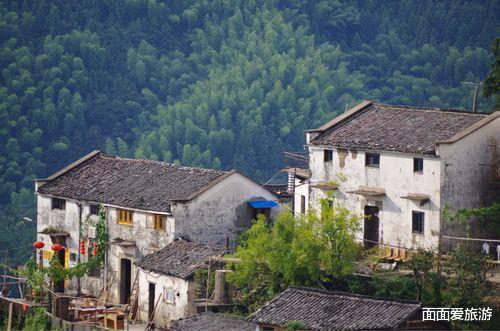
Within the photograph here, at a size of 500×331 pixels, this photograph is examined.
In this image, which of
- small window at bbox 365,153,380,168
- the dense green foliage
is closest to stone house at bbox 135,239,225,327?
the dense green foliage

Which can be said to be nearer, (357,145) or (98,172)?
(357,145)

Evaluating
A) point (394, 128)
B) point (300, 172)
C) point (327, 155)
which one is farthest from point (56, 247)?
point (394, 128)

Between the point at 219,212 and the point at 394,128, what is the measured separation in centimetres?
776

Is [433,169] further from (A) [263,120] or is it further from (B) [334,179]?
(A) [263,120]

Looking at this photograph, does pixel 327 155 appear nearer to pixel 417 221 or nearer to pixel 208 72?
pixel 417 221

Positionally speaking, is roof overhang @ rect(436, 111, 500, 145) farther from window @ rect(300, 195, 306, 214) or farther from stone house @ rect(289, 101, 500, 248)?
window @ rect(300, 195, 306, 214)

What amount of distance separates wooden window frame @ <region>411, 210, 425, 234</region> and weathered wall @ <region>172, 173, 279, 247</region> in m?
7.99

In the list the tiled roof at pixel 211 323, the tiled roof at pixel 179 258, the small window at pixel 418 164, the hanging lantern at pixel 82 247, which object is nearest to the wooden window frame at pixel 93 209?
the hanging lantern at pixel 82 247

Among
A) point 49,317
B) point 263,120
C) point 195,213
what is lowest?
point 49,317

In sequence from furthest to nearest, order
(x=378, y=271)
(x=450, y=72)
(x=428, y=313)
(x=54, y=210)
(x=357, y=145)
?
(x=450, y=72) → (x=54, y=210) → (x=357, y=145) → (x=378, y=271) → (x=428, y=313)

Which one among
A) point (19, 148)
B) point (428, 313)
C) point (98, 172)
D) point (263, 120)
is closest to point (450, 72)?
point (263, 120)

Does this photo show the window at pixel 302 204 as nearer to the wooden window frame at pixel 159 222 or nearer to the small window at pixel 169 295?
the wooden window frame at pixel 159 222

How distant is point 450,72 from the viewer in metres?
160

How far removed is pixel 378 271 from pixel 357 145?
Answer: 18.9 ft
